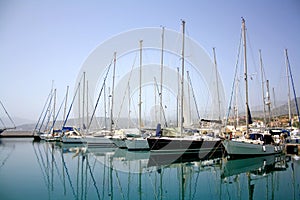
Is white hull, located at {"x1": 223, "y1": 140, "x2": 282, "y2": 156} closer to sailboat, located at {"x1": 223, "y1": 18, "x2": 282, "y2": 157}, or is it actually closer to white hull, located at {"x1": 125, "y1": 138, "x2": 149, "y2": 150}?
sailboat, located at {"x1": 223, "y1": 18, "x2": 282, "y2": 157}

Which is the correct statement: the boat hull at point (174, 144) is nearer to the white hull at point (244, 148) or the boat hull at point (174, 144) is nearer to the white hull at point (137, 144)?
the white hull at point (137, 144)

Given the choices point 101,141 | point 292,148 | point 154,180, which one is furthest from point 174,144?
point 292,148

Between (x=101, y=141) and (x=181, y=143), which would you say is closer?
(x=181, y=143)

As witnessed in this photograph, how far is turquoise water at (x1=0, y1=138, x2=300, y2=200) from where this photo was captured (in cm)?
1224

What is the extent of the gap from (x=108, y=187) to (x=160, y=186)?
111 inches

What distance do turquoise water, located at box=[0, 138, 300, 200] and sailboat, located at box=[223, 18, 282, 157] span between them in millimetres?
1417

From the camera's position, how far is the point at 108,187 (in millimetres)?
13711

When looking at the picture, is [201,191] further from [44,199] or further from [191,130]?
[191,130]

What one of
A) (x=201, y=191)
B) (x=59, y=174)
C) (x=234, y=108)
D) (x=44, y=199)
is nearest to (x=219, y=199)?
(x=201, y=191)

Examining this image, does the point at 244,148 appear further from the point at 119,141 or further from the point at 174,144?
the point at 119,141

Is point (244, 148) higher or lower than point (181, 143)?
lower

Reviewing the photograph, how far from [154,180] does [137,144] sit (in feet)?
48.8

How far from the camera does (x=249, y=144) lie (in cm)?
2353

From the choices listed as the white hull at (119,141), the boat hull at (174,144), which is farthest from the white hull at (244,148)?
the white hull at (119,141)
